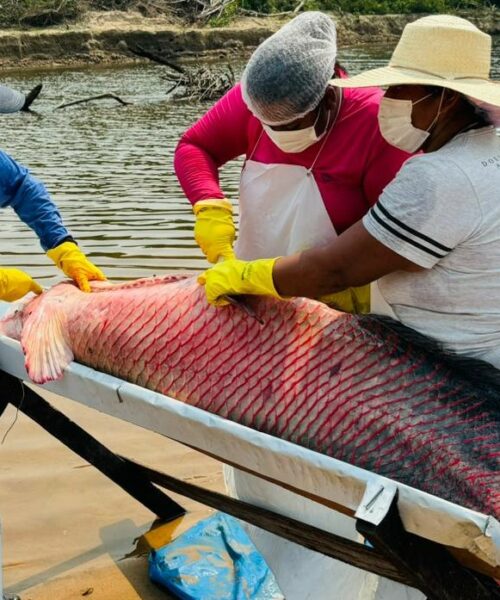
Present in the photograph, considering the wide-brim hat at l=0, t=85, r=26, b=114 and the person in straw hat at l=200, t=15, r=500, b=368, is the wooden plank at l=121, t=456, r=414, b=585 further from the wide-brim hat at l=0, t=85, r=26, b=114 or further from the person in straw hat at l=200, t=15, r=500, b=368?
the wide-brim hat at l=0, t=85, r=26, b=114

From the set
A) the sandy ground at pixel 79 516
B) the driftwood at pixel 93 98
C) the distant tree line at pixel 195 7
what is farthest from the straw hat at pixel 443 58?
the distant tree line at pixel 195 7

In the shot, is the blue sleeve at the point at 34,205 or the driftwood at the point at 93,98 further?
the driftwood at the point at 93,98

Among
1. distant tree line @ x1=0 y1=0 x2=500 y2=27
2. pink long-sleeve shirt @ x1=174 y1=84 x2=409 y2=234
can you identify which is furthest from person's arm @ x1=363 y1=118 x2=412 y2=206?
distant tree line @ x1=0 y1=0 x2=500 y2=27

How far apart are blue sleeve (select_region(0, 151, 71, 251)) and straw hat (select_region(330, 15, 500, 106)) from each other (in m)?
1.51

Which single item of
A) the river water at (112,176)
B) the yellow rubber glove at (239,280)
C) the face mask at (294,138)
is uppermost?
the face mask at (294,138)

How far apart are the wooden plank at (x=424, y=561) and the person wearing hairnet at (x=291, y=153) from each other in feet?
3.29

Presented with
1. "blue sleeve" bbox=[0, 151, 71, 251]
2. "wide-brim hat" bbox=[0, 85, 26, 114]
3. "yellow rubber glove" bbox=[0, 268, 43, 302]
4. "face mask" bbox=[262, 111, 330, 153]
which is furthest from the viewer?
"blue sleeve" bbox=[0, 151, 71, 251]

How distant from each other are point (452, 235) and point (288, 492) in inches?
43.9

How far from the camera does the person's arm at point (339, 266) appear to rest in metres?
2.15

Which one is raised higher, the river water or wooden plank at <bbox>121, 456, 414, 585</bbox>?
wooden plank at <bbox>121, 456, 414, 585</bbox>

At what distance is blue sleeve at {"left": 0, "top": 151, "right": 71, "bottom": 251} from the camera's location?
11.0 ft

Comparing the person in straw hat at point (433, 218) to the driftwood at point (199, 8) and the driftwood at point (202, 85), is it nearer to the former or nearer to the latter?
the driftwood at point (202, 85)

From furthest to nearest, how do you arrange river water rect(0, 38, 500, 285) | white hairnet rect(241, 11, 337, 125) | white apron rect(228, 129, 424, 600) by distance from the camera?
river water rect(0, 38, 500, 285)
white apron rect(228, 129, 424, 600)
white hairnet rect(241, 11, 337, 125)

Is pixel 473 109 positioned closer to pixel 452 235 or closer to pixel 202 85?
pixel 452 235
